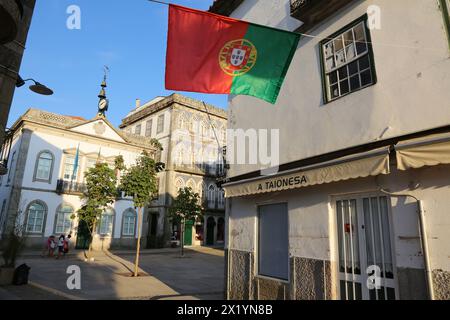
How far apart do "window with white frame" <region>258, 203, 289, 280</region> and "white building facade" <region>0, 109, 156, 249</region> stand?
57.6 feet

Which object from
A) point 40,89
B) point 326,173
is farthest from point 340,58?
point 40,89

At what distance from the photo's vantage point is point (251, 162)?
861 cm

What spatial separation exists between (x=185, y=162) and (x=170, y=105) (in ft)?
20.9

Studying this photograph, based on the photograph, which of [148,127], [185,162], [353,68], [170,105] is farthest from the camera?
[148,127]

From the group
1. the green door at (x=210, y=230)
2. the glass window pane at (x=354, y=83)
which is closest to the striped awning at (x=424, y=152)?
the glass window pane at (x=354, y=83)

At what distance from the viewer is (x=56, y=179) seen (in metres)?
24.5

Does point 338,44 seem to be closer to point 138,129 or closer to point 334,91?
point 334,91

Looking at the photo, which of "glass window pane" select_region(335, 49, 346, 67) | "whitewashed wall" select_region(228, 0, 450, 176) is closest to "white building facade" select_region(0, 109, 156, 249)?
"whitewashed wall" select_region(228, 0, 450, 176)

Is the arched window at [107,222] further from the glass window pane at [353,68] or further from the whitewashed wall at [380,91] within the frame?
the glass window pane at [353,68]

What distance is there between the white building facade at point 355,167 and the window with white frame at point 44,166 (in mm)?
20783

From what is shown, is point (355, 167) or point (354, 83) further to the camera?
point (354, 83)

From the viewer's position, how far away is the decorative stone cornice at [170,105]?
34.4m

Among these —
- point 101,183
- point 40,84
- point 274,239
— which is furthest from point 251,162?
point 101,183

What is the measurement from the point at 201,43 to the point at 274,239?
180 inches
